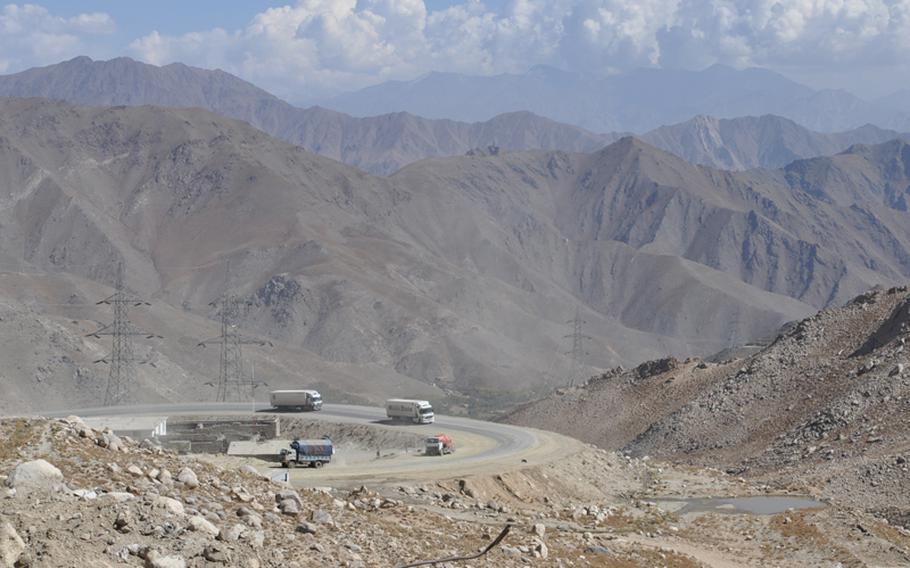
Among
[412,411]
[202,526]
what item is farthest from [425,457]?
[202,526]

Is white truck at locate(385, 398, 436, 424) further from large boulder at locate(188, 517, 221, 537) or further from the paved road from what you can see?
large boulder at locate(188, 517, 221, 537)

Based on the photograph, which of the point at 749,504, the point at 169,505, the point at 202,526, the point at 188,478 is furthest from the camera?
the point at 749,504

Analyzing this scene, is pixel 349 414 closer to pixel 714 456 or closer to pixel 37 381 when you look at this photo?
pixel 714 456

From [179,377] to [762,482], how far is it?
95.0 meters

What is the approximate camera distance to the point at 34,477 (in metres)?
23.4

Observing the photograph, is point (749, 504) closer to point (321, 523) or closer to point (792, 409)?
point (792, 409)

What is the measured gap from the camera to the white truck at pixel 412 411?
72125 millimetres

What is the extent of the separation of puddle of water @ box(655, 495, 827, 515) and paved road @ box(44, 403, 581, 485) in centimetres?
790

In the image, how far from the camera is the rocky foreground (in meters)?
21.0

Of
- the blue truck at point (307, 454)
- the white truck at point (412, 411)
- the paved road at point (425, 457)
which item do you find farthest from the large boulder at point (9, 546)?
the white truck at point (412, 411)

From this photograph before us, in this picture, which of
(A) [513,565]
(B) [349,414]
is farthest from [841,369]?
(A) [513,565]

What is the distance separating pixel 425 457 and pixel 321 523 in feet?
102

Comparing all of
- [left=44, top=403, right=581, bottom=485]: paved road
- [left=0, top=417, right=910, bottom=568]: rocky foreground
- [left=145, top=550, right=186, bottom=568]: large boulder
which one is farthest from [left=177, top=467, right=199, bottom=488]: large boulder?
[left=44, top=403, right=581, bottom=485]: paved road

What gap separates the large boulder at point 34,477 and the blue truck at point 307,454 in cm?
2755
